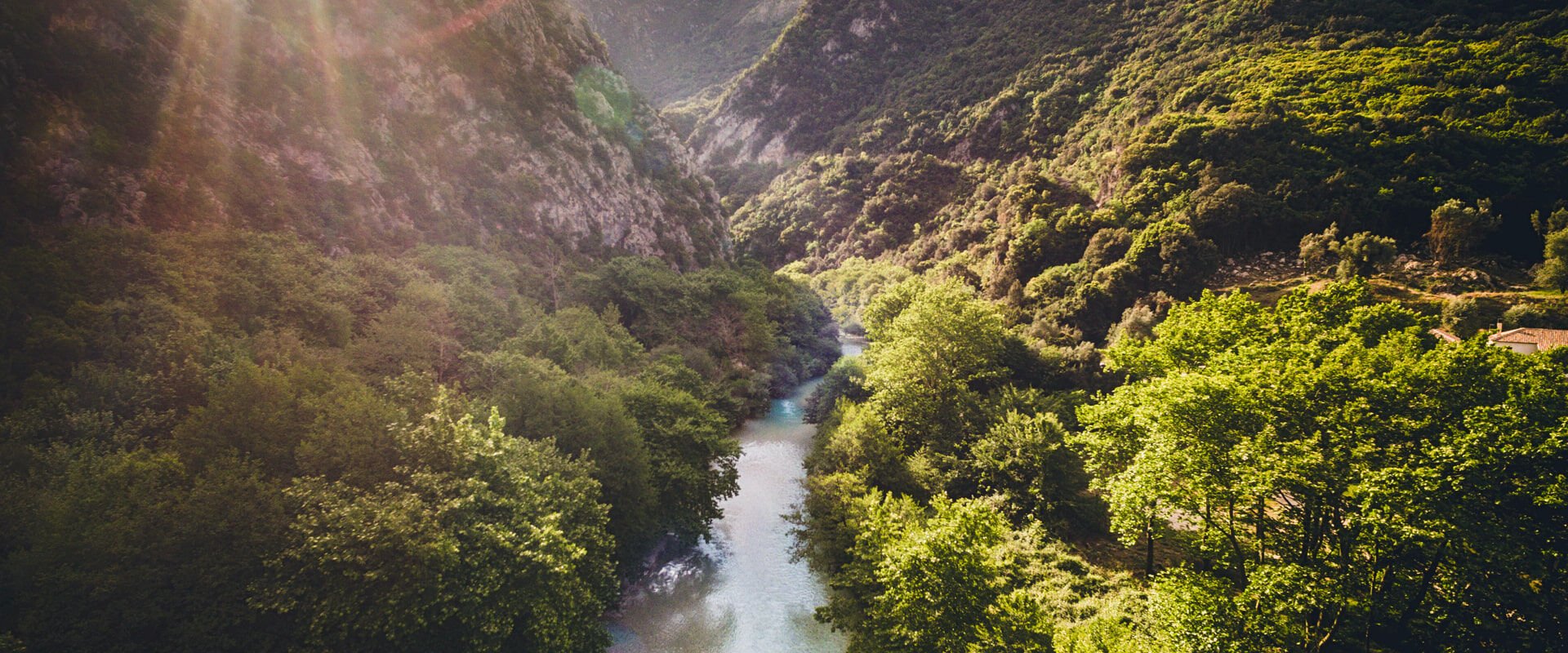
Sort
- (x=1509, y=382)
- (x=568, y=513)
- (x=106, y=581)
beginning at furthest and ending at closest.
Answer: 1. (x=568, y=513)
2. (x=106, y=581)
3. (x=1509, y=382)

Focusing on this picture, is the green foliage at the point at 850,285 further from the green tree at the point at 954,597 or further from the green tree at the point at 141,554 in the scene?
the green tree at the point at 141,554

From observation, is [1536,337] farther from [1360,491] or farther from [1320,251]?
[1360,491]

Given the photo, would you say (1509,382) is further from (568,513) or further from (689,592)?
(689,592)

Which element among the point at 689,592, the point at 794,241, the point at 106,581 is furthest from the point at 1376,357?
the point at 794,241

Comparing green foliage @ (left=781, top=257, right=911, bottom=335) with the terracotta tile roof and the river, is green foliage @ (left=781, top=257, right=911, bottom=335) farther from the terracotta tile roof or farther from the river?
the terracotta tile roof

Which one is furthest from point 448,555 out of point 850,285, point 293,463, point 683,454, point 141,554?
point 850,285

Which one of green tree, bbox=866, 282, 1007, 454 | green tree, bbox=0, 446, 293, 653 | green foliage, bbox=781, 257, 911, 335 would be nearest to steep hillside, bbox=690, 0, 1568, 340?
green foliage, bbox=781, 257, 911, 335

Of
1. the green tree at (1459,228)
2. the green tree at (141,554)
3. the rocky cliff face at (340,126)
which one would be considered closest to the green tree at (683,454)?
the green tree at (141,554)
